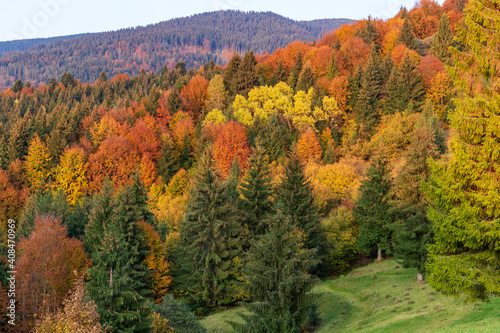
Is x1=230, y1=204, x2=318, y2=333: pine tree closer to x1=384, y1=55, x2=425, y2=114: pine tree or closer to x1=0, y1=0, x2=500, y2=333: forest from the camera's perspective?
x1=0, y1=0, x2=500, y2=333: forest

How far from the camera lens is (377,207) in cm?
4053

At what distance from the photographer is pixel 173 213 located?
56.0 meters

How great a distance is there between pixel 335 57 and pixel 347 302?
234 ft

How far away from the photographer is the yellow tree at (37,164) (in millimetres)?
68812

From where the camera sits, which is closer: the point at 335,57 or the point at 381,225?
the point at 381,225

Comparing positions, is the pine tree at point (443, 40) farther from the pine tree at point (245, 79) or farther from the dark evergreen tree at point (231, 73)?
the dark evergreen tree at point (231, 73)

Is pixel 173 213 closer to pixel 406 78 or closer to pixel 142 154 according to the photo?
pixel 142 154

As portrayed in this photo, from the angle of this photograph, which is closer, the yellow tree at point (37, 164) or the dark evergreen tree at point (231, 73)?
the yellow tree at point (37, 164)

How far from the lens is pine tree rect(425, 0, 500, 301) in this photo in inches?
540

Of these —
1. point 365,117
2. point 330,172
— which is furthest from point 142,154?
point 365,117

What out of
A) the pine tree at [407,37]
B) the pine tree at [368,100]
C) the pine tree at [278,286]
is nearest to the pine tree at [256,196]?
the pine tree at [278,286]

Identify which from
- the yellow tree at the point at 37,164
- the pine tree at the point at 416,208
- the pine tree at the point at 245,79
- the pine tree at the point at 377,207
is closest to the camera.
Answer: the pine tree at the point at 416,208

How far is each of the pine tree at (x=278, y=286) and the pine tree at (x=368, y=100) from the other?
50.4m

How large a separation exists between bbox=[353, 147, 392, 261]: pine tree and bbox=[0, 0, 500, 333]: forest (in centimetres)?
21
